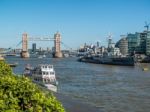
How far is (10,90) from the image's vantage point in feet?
30.8

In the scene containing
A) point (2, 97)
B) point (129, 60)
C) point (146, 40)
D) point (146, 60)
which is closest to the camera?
point (2, 97)

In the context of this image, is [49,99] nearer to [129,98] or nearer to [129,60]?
[129,98]

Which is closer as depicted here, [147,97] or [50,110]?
[50,110]

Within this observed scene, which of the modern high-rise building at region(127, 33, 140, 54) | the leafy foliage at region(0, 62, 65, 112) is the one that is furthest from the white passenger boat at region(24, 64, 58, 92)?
the modern high-rise building at region(127, 33, 140, 54)

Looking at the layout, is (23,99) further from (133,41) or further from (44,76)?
(133,41)

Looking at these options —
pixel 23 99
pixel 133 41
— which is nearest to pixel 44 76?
pixel 23 99

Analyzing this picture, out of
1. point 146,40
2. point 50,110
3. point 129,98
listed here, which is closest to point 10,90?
point 50,110

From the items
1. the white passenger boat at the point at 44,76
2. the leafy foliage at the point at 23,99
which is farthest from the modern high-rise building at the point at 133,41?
the leafy foliage at the point at 23,99

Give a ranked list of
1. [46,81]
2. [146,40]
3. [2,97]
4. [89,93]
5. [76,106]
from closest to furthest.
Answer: [2,97]
[76,106]
[89,93]
[46,81]
[146,40]

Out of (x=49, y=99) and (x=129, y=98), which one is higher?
(x=49, y=99)

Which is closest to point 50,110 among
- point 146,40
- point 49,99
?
point 49,99

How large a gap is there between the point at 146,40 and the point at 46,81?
427ft

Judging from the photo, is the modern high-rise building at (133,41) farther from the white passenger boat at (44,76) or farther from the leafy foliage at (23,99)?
the leafy foliage at (23,99)

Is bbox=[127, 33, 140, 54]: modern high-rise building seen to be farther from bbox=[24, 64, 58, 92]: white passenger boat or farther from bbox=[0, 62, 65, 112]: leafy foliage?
bbox=[0, 62, 65, 112]: leafy foliage
